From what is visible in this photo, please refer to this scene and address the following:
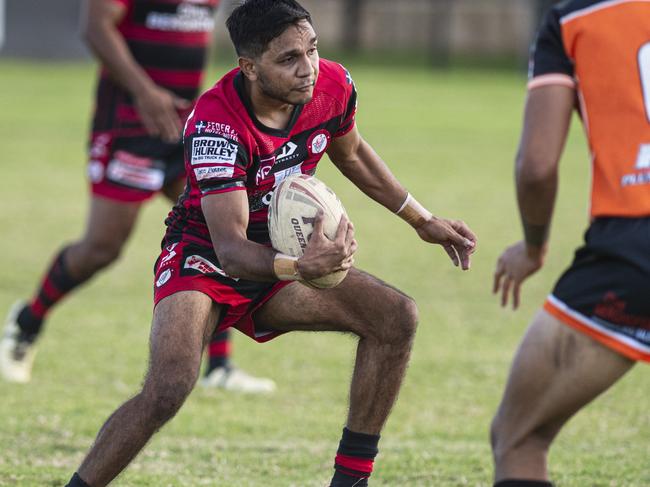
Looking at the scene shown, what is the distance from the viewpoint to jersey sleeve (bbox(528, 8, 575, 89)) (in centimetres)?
400

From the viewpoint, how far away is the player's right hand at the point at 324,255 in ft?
14.6

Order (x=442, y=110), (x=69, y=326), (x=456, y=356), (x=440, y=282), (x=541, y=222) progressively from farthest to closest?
(x=442, y=110) → (x=440, y=282) → (x=69, y=326) → (x=456, y=356) → (x=541, y=222)

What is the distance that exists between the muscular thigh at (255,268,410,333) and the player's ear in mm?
883

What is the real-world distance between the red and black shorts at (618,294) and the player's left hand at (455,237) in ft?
4.21

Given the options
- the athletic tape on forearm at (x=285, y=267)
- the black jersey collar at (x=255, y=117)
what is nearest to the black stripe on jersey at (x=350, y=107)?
the black jersey collar at (x=255, y=117)

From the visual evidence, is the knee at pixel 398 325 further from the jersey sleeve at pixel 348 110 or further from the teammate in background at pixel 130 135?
the teammate in background at pixel 130 135

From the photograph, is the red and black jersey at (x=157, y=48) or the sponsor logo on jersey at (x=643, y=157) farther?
the red and black jersey at (x=157, y=48)

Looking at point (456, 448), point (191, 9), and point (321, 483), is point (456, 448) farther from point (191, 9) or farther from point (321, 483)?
point (191, 9)

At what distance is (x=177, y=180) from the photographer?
796 cm

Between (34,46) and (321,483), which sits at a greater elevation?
(321,483)

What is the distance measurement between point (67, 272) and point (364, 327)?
3.31 metres

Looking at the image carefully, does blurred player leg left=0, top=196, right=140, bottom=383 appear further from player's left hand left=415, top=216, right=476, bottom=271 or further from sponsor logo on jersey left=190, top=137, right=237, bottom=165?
sponsor logo on jersey left=190, top=137, right=237, bottom=165

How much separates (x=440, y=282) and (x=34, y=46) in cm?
2359

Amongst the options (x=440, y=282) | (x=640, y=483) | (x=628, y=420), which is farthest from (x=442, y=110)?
(x=640, y=483)
